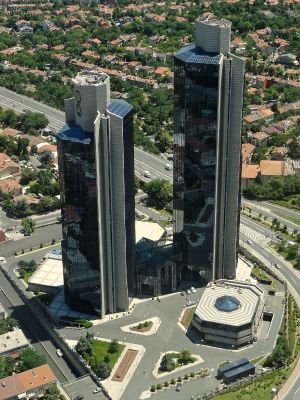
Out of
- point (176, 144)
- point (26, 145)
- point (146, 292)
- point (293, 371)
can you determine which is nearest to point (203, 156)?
point (176, 144)

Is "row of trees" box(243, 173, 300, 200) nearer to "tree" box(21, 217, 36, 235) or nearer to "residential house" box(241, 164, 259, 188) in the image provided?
"residential house" box(241, 164, 259, 188)

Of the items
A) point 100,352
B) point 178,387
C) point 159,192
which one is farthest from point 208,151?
point 159,192

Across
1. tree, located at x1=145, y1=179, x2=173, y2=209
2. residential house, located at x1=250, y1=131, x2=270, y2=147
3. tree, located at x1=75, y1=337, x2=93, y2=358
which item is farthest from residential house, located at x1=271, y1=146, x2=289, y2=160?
tree, located at x1=75, y1=337, x2=93, y2=358

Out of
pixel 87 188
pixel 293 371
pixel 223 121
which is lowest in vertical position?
pixel 293 371

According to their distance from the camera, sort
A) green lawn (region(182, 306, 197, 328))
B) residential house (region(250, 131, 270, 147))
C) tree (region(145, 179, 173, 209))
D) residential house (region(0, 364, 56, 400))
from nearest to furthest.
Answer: residential house (region(0, 364, 56, 400))
green lawn (region(182, 306, 197, 328))
tree (region(145, 179, 173, 209))
residential house (region(250, 131, 270, 147))

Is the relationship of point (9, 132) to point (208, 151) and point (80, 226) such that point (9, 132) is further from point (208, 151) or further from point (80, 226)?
point (208, 151)

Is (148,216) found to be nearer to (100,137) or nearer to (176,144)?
(176,144)

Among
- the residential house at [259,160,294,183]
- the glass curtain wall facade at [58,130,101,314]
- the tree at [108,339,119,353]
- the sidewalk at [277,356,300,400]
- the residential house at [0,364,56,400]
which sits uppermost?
the glass curtain wall facade at [58,130,101,314]
